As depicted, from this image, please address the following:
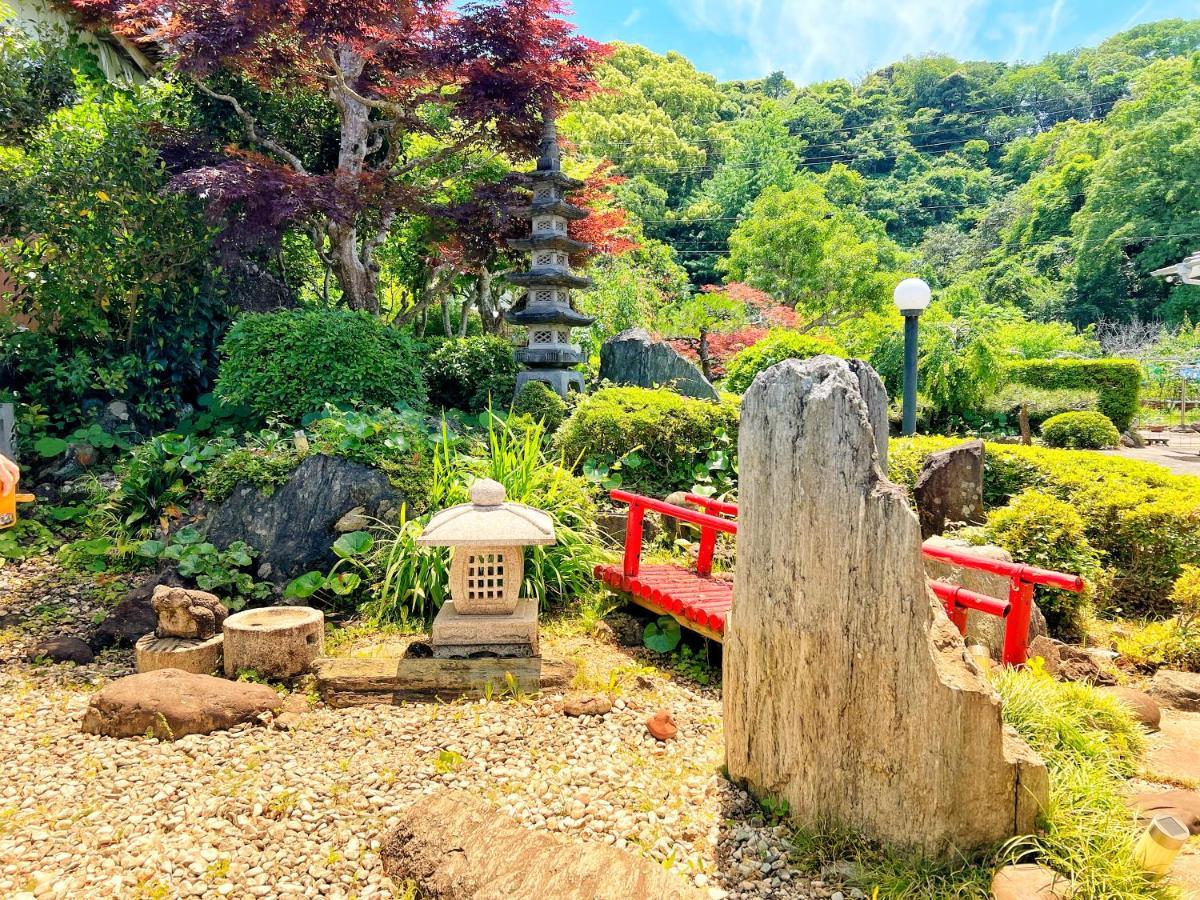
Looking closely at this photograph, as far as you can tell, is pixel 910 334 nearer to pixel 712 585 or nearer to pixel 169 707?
pixel 712 585

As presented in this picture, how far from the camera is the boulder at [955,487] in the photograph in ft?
16.1

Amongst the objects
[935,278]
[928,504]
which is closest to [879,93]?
[935,278]

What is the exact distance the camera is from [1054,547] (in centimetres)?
412

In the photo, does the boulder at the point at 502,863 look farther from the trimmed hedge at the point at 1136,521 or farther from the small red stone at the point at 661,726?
the trimmed hedge at the point at 1136,521

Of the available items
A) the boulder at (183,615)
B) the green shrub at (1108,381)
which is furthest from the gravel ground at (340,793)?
the green shrub at (1108,381)

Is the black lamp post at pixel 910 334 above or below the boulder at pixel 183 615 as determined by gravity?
above

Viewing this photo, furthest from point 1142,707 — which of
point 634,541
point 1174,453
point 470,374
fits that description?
point 1174,453

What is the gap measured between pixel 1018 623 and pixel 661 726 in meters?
1.48

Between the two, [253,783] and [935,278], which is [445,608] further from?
[935,278]

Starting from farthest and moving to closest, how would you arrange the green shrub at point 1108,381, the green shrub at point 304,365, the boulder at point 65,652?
the green shrub at point 1108,381 < the green shrub at point 304,365 < the boulder at point 65,652

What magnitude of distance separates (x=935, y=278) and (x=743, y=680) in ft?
102

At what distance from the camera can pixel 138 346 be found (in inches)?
276

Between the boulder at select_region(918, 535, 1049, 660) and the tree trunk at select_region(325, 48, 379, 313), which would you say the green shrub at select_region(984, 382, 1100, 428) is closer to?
the boulder at select_region(918, 535, 1049, 660)

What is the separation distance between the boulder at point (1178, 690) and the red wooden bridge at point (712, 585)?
78 cm
